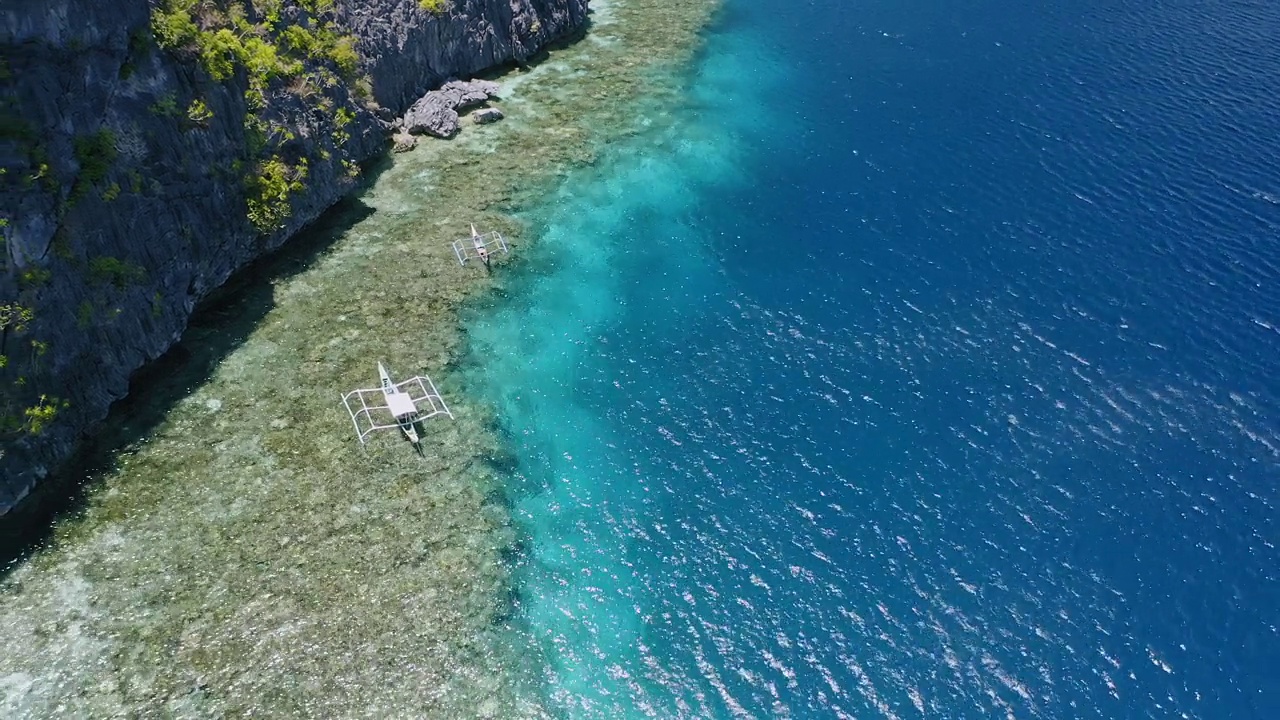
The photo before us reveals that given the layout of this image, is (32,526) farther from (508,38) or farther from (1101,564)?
(508,38)

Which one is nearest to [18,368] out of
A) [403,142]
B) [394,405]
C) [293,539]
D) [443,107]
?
[293,539]

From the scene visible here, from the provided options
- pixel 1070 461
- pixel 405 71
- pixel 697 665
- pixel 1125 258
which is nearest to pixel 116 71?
pixel 405 71

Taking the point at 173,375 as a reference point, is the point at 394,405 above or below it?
below

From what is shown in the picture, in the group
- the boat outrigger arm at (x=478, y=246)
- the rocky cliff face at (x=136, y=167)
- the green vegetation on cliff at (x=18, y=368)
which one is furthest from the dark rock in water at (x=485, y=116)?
the green vegetation on cliff at (x=18, y=368)

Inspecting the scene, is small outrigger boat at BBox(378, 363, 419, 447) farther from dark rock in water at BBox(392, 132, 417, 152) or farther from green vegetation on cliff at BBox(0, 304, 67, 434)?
dark rock in water at BBox(392, 132, 417, 152)

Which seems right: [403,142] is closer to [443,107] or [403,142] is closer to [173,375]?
[443,107]

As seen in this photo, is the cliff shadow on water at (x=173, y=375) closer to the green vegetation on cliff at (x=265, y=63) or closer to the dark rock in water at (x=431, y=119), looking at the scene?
the green vegetation on cliff at (x=265, y=63)
